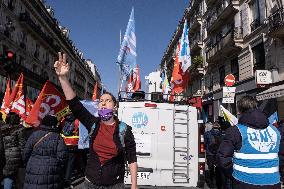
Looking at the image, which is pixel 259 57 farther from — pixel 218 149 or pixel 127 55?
pixel 218 149

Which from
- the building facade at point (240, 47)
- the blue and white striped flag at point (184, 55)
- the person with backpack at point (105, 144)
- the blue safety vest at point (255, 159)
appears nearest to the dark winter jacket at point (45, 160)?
the person with backpack at point (105, 144)

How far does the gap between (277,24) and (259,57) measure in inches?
140

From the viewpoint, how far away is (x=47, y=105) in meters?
7.65

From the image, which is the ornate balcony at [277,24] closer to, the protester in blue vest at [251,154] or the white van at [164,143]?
the white van at [164,143]

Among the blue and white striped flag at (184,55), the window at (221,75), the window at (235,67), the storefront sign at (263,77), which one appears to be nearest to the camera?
the blue and white striped flag at (184,55)

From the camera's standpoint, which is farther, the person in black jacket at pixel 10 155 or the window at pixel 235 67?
the window at pixel 235 67

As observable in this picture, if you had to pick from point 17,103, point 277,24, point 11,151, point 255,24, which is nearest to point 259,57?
point 255,24

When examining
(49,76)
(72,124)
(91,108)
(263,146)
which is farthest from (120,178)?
(49,76)

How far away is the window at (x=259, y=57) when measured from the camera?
19.7 m

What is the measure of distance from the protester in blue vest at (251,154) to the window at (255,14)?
18219mm

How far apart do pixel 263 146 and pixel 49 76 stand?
148 feet

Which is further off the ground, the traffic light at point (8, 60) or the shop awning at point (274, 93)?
the traffic light at point (8, 60)

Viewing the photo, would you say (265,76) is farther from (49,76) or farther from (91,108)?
(49,76)

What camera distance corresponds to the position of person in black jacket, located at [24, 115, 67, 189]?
15.3ft
